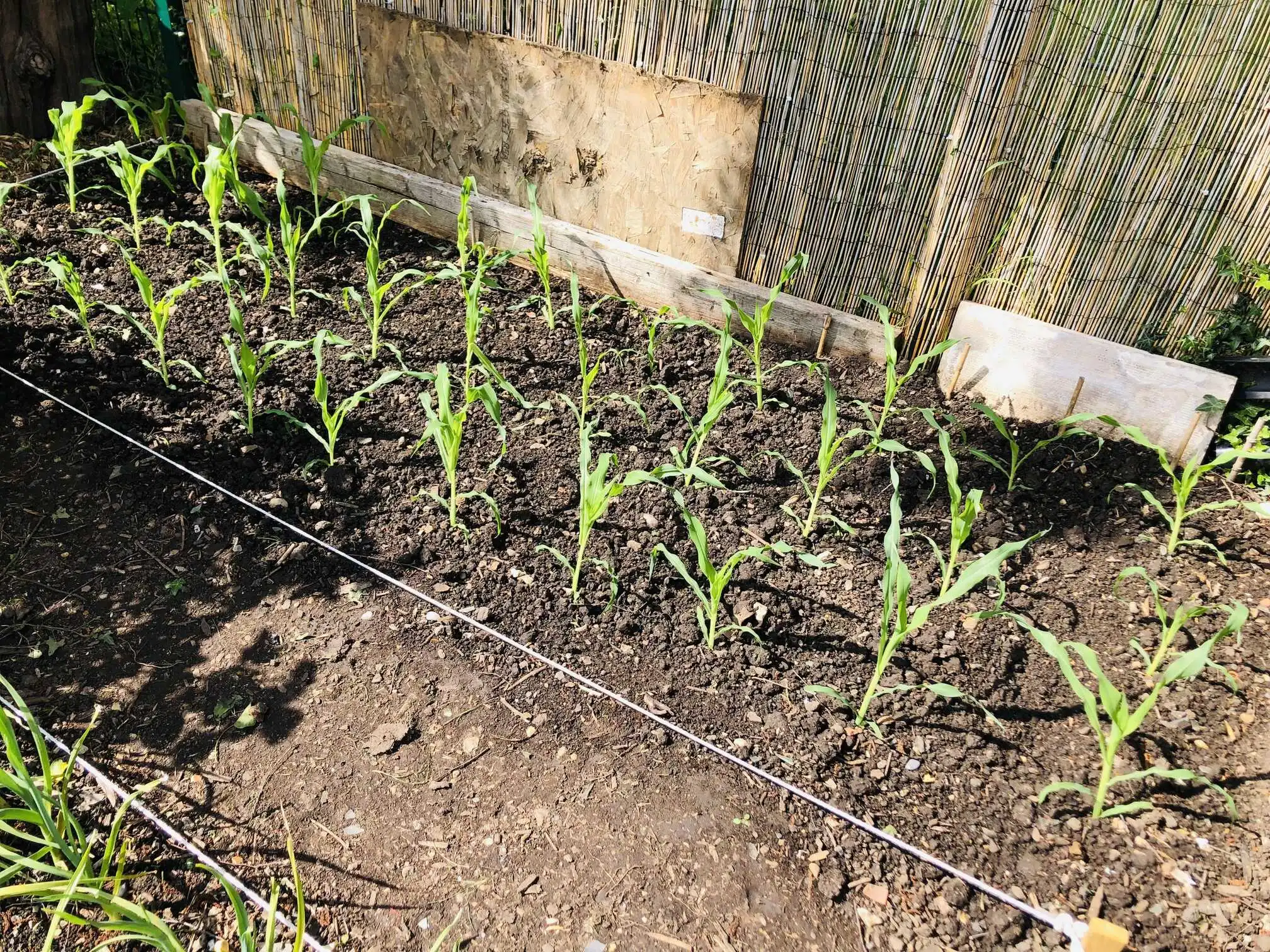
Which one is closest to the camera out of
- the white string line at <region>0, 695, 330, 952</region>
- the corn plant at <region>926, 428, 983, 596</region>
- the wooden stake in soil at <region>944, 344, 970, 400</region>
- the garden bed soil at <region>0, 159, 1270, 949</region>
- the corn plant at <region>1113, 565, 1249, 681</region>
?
the white string line at <region>0, 695, 330, 952</region>

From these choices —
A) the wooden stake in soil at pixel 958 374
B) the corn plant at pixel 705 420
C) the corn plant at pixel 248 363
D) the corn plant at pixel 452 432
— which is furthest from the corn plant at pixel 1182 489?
the corn plant at pixel 248 363

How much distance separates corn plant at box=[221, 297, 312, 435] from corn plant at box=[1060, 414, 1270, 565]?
264 cm

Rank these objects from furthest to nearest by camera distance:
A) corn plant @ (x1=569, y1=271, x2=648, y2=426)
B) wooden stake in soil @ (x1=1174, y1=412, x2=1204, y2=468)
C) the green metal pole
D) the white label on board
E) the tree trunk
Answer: the green metal pole
the tree trunk
the white label on board
corn plant @ (x1=569, y1=271, x2=648, y2=426)
wooden stake in soil @ (x1=1174, y1=412, x2=1204, y2=468)

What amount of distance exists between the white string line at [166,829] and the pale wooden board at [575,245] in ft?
8.12

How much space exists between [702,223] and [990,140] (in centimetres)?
109

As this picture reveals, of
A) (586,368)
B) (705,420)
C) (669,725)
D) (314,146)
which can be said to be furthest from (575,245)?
(669,725)

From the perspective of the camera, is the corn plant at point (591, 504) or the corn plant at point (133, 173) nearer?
the corn plant at point (591, 504)

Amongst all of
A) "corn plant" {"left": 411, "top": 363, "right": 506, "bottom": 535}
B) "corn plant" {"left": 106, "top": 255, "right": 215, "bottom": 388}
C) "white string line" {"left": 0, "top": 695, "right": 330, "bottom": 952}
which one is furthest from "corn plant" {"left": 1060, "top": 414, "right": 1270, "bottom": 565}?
"corn plant" {"left": 106, "top": 255, "right": 215, "bottom": 388}

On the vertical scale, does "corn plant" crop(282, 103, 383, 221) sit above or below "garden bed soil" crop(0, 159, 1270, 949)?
above

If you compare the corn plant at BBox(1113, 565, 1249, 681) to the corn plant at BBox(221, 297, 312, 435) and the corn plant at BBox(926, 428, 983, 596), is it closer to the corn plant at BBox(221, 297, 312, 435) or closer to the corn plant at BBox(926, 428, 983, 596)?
the corn plant at BBox(926, 428, 983, 596)

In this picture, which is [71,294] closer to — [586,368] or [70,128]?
[70,128]

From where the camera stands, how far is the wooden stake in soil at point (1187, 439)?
292cm

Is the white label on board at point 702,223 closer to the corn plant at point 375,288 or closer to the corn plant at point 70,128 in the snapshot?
the corn plant at point 375,288

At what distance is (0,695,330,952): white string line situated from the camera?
185 cm
